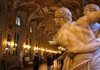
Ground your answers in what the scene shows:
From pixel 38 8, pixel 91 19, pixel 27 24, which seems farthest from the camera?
pixel 38 8

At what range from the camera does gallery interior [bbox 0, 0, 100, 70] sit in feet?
51.8

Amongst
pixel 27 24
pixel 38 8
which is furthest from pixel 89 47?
pixel 38 8

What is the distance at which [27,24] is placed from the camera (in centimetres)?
1970

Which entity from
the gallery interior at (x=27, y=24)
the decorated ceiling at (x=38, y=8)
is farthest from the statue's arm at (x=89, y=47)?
the decorated ceiling at (x=38, y=8)

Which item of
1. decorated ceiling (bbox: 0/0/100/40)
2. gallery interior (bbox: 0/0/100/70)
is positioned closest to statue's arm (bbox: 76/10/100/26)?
gallery interior (bbox: 0/0/100/70)

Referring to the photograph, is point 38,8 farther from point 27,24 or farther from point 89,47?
point 89,47

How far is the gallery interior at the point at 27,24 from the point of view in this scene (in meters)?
15.8

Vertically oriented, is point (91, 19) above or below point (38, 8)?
below

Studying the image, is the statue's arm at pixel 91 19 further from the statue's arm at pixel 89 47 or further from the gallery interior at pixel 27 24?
the gallery interior at pixel 27 24

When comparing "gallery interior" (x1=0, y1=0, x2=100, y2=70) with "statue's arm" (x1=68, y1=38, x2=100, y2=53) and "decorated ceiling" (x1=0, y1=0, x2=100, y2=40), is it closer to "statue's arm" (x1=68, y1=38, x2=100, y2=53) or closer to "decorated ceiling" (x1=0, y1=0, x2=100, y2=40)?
"decorated ceiling" (x1=0, y1=0, x2=100, y2=40)

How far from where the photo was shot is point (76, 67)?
2211mm

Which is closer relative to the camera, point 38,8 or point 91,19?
point 91,19

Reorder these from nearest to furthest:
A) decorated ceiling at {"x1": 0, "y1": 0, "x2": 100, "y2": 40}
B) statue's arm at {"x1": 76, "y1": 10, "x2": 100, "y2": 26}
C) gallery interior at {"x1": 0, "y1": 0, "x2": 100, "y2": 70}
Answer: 1. statue's arm at {"x1": 76, "y1": 10, "x2": 100, "y2": 26}
2. gallery interior at {"x1": 0, "y1": 0, "x2": 100, "y2": 70}
3. decorated ceiling at {"x1": 0, "y1": 0, "x2": 100, "y2": 40}

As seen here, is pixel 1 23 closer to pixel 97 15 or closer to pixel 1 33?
pixel 1 33
